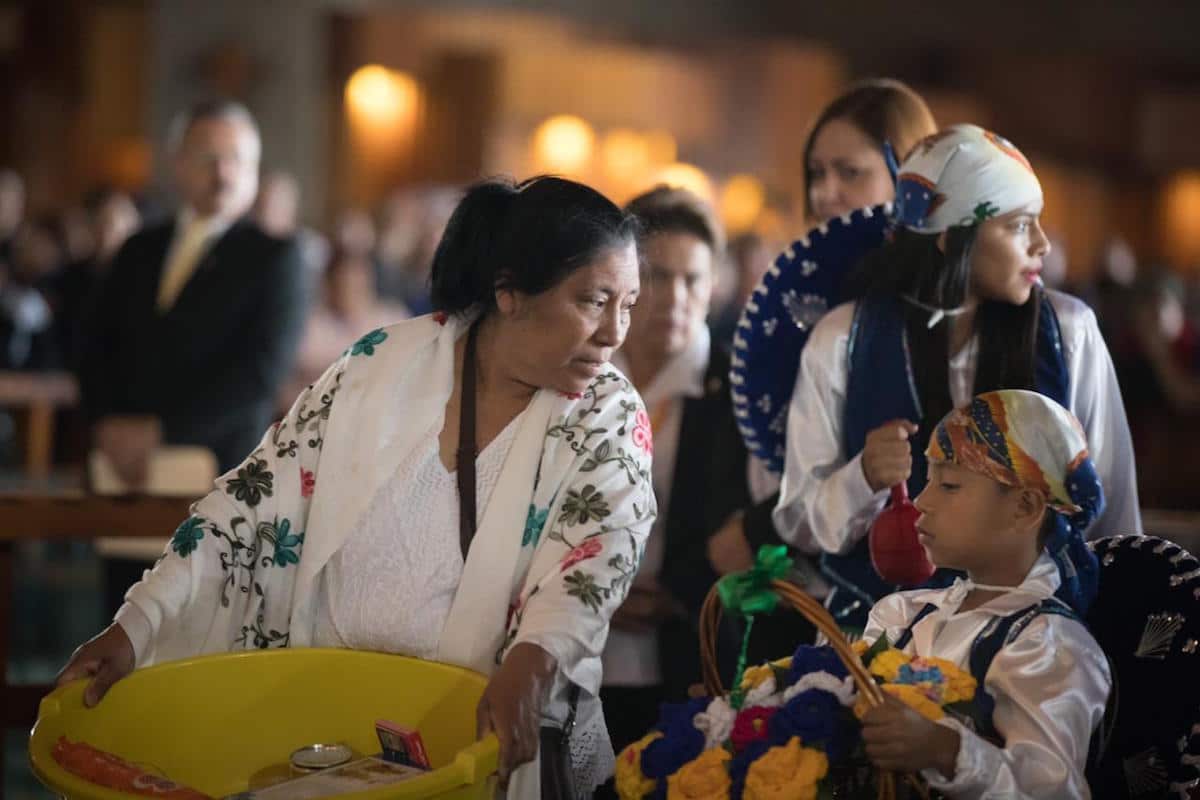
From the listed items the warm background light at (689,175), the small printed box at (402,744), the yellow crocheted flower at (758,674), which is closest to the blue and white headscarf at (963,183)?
the yellow crocheted flower at (758,674)

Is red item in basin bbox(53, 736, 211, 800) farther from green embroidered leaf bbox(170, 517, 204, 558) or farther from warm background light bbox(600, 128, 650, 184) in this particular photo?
warm background light bbox(600, 128, 650, 184)

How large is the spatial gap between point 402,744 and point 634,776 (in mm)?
281

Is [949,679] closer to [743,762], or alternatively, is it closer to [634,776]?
[743,762]

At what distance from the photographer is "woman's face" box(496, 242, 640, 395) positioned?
1919 mm

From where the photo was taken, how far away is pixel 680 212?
2816 mm

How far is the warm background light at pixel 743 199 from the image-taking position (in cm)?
1406

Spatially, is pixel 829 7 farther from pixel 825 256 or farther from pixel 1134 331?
pixel 825 256

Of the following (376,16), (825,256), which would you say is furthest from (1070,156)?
(825,256)

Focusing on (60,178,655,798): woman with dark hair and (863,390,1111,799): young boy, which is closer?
(863,390,1111,799): young boy

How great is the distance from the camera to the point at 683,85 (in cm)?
1384

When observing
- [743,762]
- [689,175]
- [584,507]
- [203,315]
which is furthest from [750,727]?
[689,175]

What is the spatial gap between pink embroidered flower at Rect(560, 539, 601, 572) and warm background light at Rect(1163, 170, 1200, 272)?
13697 mm

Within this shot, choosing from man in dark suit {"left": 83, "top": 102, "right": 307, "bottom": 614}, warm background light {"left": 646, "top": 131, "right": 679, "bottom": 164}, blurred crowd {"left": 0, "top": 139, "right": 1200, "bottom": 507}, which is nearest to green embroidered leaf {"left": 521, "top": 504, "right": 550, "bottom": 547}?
man in dark suit {"left": 83, "top": 102, "right": 307, "bottom": 614}

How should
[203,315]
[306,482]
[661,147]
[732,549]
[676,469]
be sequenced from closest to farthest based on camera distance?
1. [306,482]
2. [732,549]
3. [676,469]
4. [203,315]
5. [661,147]
